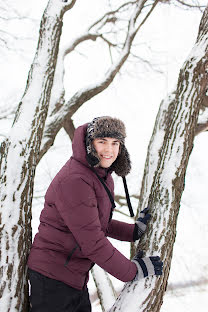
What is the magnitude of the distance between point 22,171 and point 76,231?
733 millimetres

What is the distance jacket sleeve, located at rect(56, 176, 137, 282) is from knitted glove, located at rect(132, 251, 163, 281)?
7 cm

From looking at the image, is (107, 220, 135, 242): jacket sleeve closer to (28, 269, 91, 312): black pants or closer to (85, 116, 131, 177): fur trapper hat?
(28, 269, 91, 312): black pants

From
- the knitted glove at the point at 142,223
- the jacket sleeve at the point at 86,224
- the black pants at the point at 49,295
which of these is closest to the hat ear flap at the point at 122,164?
the knitted glove at the point at 142,223

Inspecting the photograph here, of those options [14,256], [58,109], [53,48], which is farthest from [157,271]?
[58,109]

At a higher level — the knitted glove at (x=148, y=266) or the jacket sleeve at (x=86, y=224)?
the jacket sleeve at (x=86, y=224)

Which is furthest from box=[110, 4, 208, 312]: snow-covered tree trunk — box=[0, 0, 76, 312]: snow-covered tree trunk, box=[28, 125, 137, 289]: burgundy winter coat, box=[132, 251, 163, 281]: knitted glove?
box=[0, 0, 76, 312]: snow-covered tree trunk

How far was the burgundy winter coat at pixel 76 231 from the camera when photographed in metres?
1.61

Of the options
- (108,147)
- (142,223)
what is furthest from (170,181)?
(108,147)

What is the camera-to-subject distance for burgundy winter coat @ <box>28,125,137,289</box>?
161cm

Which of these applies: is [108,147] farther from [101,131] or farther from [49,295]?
[49,295]

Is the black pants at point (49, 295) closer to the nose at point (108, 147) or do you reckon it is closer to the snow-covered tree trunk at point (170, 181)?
the snow-covered tree trunk at point (170, 181)

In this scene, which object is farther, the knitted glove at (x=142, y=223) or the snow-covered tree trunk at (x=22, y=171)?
the knitted glove at (x=142, y=223)

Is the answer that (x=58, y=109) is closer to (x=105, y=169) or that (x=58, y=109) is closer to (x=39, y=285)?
(x=105, y=169)

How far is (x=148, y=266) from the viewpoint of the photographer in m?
1.71
